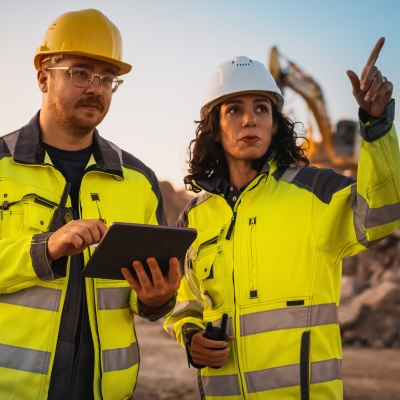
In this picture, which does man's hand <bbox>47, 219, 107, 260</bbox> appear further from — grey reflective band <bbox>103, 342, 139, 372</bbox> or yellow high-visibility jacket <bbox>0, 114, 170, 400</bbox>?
grey reflective band <bbox>103, 342, 139, 372</bbox>

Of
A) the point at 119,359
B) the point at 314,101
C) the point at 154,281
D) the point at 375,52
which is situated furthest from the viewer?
the point at 314,101

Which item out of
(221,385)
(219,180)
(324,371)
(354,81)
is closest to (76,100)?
(219,180)

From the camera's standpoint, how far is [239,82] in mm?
4211

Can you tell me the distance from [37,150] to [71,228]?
0.79 metres

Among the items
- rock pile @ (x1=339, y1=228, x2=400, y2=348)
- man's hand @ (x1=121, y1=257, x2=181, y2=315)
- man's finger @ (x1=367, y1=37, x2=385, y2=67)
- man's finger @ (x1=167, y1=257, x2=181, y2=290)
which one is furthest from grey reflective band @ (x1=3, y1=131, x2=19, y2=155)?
rock pile @ (x1=339, y1=228, x2=400, y2=348)

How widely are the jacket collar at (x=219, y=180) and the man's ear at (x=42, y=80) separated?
115cm

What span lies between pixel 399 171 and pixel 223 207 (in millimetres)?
1304

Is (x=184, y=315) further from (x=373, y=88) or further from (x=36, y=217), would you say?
(x=373, y=88)

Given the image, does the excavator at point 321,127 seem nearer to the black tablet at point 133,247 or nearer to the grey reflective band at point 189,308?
the grey reflective band at point 189,308

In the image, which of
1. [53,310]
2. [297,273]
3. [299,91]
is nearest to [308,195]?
[297,273]

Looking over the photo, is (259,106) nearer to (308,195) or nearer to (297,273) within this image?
(308,195)

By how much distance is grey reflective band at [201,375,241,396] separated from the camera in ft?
12.1

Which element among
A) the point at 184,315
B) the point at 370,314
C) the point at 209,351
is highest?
the point at 184,315

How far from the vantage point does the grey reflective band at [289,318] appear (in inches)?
141
